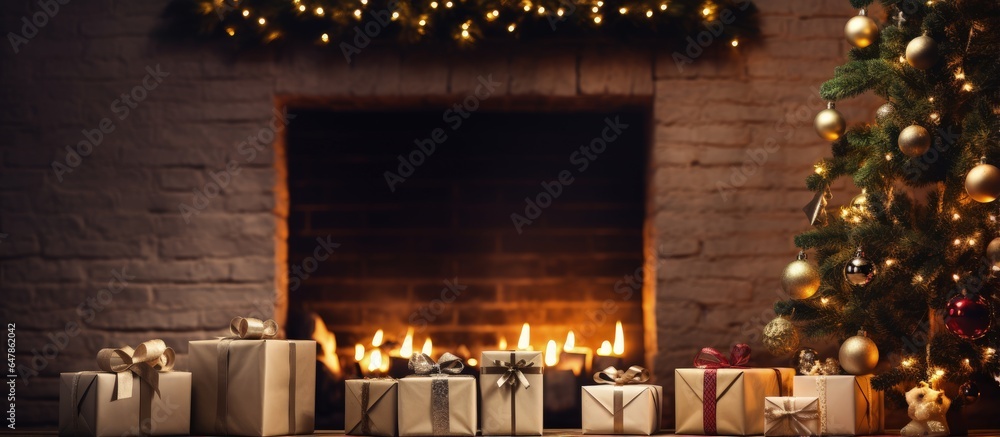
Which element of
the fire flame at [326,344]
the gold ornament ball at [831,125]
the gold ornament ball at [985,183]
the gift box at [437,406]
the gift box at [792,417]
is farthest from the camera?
the fire flame at [326,344]

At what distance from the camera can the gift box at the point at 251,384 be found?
3.01 m

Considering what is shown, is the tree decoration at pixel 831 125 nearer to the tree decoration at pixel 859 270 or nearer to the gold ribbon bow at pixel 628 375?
the tree decoration at pixel 859 270

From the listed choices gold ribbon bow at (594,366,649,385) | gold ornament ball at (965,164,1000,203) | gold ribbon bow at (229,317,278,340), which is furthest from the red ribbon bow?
gold ribbon bow at (229,317,278,340)

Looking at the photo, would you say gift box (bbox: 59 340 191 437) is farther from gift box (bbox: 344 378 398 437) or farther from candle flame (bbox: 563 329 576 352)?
candle flame (bbox: 563 329 576 352)

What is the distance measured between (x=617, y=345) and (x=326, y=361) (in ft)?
3.59

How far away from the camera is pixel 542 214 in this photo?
397 centimetres

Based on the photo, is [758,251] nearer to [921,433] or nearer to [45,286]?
[921,433]

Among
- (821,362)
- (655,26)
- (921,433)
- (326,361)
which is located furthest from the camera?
(326,361)

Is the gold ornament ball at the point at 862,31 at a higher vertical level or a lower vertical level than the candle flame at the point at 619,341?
higher

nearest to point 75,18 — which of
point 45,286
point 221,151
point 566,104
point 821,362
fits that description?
point 221,151

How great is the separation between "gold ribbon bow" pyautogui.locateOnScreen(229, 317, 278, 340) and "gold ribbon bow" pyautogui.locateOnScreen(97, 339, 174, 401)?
0.73ft

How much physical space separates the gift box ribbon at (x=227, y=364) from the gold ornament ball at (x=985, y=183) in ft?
6.60

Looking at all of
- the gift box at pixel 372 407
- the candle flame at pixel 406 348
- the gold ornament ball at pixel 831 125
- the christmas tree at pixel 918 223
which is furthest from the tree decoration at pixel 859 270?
the candle flame at pixel 406 348

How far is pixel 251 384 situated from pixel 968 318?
81.1 inches
